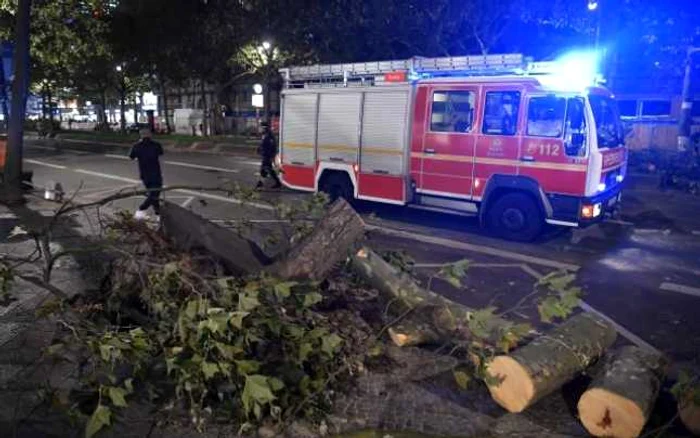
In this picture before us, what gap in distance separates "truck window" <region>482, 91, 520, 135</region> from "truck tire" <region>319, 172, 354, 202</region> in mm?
2947

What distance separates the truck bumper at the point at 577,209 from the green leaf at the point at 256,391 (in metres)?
6.08

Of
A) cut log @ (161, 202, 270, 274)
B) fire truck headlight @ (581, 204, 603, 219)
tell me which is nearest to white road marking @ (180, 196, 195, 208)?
cut log @ (161, 202, 270, 274)

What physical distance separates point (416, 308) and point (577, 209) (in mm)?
4305

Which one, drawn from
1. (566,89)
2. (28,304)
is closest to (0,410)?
(28,304)

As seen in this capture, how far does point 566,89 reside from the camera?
8062 mm

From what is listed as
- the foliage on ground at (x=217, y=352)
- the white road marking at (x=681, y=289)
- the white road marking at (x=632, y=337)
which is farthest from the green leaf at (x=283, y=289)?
the white road marking at (x=681, y=289)

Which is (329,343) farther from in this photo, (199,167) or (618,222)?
(199,167)

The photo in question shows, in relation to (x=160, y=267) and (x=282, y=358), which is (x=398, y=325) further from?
(x=160, y=267)

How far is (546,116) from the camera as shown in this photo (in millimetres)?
8203

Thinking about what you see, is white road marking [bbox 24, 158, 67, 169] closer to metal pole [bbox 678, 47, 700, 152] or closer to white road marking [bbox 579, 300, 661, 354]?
white road marking [bbox 579, 300, 661, 354]

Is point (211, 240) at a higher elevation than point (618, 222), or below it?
higher

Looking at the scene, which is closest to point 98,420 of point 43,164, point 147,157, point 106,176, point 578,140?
point 578,140

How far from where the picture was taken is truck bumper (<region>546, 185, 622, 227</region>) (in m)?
8.00

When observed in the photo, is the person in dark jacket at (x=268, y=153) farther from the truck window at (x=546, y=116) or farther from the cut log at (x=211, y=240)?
the cut log at (x=211, y=240)
